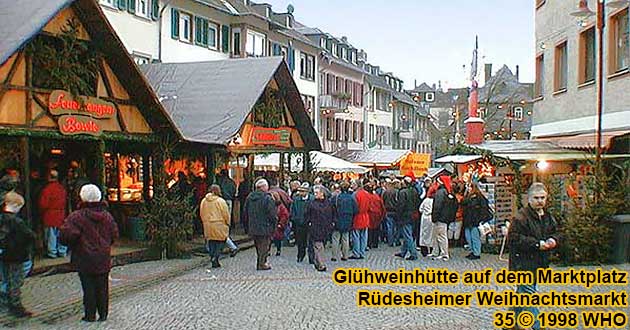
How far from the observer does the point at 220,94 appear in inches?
860

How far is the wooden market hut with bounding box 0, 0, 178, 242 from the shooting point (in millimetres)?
13578

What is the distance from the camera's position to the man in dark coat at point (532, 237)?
866 centimetres

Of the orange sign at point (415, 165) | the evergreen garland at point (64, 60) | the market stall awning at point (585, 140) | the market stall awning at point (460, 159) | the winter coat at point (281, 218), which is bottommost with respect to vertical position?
the winter coat at point (281, 218)

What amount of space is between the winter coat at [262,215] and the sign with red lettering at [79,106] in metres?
3.50

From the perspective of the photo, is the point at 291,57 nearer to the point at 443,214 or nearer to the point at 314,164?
the point at 314,164

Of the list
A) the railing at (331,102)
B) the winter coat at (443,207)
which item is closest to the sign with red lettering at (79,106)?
the winter coat at (443,207)

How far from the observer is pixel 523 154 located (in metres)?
20.5

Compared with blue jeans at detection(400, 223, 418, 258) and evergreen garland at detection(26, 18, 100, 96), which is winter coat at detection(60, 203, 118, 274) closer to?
evergreen garland at detection(26, 18, 100, 96)

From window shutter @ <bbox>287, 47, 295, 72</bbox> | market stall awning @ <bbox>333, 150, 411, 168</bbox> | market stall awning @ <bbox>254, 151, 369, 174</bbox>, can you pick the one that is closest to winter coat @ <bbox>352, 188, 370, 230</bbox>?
market stall awning @ <bbox>254, 151, 369, 174</bbox>

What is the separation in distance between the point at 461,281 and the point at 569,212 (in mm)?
3367

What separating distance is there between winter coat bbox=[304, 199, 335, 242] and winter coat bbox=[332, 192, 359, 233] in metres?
0.54

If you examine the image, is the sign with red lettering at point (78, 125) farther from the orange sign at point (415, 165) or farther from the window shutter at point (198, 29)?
the window shutter at point (198, 29)

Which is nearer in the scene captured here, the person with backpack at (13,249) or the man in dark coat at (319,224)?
the person with backpack at (13,249)

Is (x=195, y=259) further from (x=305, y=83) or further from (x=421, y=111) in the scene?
(x=421, y=111)
